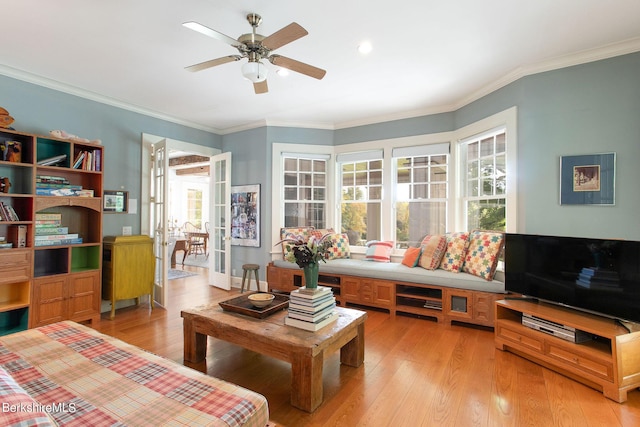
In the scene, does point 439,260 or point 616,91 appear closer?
point 616,91

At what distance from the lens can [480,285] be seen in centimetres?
325

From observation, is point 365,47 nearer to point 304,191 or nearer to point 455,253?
point 455,253

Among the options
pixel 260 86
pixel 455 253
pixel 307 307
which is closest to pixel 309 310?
pixel 307 307

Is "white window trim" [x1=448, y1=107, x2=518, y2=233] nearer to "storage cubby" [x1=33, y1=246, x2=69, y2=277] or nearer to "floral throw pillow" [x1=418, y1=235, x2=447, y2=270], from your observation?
"floral throw pillow" [x1=418, y1=235, x2=447, y2=270]

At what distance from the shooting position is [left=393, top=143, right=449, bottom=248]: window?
4.29m

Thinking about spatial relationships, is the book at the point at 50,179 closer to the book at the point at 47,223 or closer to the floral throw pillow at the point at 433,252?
the book at the point at 47,223

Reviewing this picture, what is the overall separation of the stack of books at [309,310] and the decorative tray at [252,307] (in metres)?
0.21

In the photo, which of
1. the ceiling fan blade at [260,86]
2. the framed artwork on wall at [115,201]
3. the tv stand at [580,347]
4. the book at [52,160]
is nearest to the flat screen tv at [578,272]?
the tv stand at [580,347]

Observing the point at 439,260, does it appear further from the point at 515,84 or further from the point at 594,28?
the point at 594,28

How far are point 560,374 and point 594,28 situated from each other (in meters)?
2.78

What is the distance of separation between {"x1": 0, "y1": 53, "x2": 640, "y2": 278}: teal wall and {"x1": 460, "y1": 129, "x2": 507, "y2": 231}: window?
310 mm

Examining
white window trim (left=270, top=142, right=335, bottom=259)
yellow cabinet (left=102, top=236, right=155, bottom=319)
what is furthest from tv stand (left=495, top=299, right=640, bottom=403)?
yellow cabinet (left=102, top=236, right=155, bottom=319)

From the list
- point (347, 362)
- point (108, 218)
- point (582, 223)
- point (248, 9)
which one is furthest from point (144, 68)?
point (582, 223)

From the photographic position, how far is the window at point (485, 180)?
11.6ft
